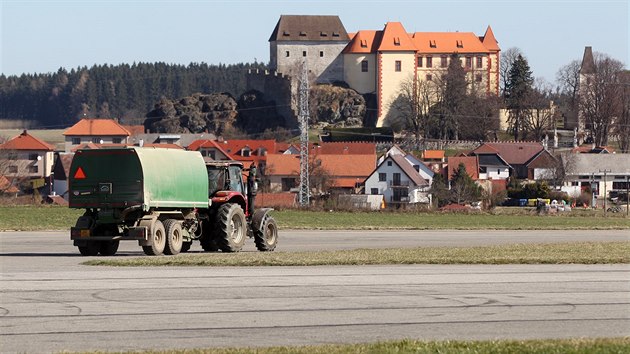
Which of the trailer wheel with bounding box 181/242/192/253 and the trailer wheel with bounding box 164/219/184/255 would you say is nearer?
the trailer wheel with bounding box 164/219/184/255

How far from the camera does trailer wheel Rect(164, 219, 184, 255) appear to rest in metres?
31.3

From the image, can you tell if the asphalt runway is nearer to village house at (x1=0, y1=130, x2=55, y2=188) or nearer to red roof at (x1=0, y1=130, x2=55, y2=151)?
village house at (x1=0, y1=130, x2=55, y2=188)

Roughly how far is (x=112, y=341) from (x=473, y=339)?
4572 millimetres

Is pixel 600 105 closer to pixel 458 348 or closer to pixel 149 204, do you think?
pixel 149 204

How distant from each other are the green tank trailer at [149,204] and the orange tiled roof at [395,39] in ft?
493

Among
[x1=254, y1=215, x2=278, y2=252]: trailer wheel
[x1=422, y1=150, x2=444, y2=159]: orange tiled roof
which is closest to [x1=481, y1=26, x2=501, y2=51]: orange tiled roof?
[x1=422, y1=150, x2=444, y2=159]: orange tiled roof

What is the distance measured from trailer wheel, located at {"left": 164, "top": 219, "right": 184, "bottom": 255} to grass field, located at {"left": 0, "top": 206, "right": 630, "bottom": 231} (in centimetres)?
1798

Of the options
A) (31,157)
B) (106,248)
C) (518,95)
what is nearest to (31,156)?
(31,157)

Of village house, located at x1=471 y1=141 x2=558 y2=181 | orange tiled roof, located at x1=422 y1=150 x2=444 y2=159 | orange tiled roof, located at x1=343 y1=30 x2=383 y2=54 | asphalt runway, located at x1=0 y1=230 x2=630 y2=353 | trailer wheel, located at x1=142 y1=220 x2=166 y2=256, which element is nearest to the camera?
asphalt runway, located at x1=0 y1=230 x2=630 y2=353

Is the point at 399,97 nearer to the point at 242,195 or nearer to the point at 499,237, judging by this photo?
the point at 499,237

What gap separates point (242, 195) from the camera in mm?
34719

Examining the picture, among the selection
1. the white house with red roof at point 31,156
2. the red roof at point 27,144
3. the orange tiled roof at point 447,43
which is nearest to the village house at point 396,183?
the white house with red roof at point 31,156

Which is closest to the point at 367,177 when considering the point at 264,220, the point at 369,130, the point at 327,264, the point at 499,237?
the point at 369,130

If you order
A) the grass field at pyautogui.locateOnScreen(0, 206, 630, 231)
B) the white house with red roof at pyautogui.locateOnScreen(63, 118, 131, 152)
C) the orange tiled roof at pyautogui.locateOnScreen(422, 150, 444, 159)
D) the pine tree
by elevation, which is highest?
the pine tree
